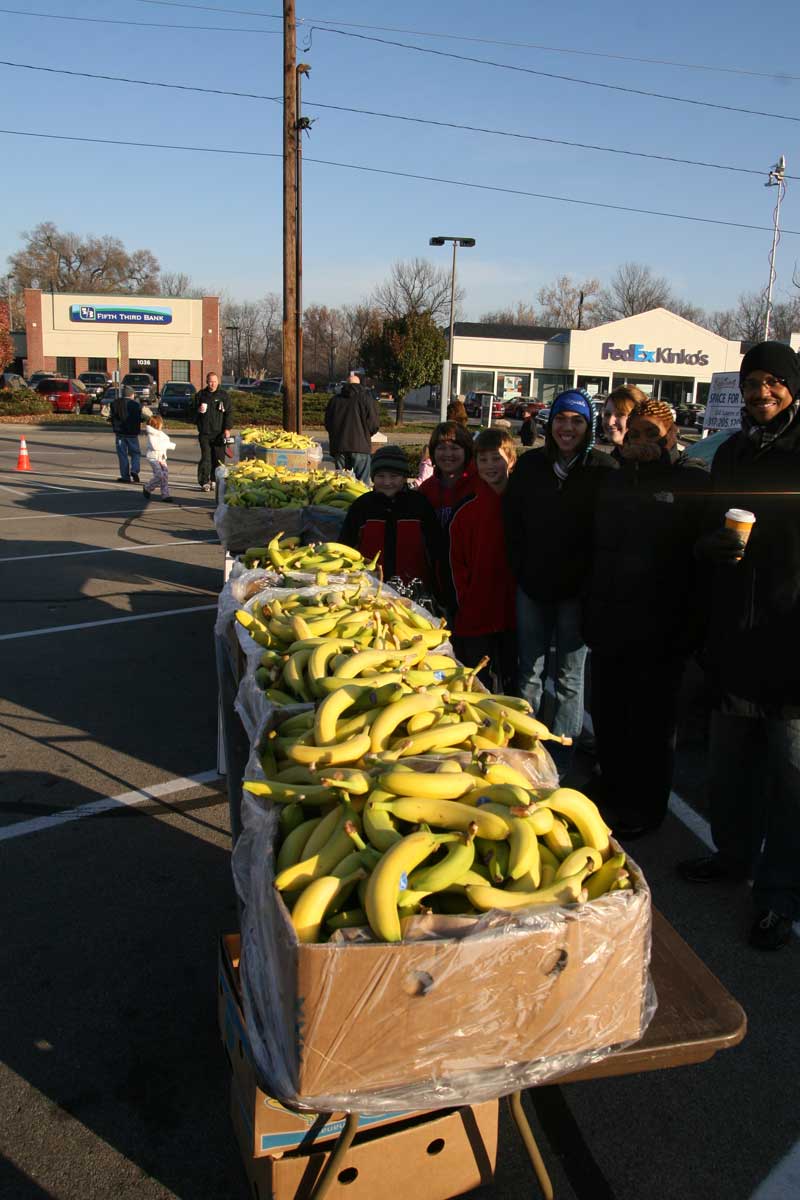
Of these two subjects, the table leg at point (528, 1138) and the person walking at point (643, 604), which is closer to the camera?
the table leg at point (528, 1138)

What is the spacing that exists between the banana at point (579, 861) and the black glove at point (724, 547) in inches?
64.8

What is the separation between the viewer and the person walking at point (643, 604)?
4.07m

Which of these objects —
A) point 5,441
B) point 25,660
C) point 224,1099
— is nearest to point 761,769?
point 224,1099

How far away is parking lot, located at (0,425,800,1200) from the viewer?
2.59 meters

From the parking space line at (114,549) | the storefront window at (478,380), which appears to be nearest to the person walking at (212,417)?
the parking space line at (114,549)

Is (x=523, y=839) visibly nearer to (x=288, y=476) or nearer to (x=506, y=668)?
(x=506, y=668)

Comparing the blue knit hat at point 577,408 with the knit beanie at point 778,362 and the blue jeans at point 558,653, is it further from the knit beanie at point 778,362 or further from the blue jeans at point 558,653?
the knit beanie at point 778,362

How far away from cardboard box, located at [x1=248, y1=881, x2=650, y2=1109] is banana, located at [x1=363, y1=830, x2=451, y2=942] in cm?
4

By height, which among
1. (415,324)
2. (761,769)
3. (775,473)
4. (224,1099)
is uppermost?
(415,324)

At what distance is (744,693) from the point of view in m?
3.57

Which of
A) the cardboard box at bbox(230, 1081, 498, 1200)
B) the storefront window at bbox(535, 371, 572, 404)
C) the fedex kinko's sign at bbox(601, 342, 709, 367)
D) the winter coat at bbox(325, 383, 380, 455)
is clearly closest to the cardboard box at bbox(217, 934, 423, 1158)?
the cardboard box at bbox(230, 1081, 498, 1200)

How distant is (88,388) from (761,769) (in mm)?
48232

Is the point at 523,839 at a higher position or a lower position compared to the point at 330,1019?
higher

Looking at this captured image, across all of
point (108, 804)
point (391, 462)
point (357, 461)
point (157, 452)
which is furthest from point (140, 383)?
point (108, 804)
